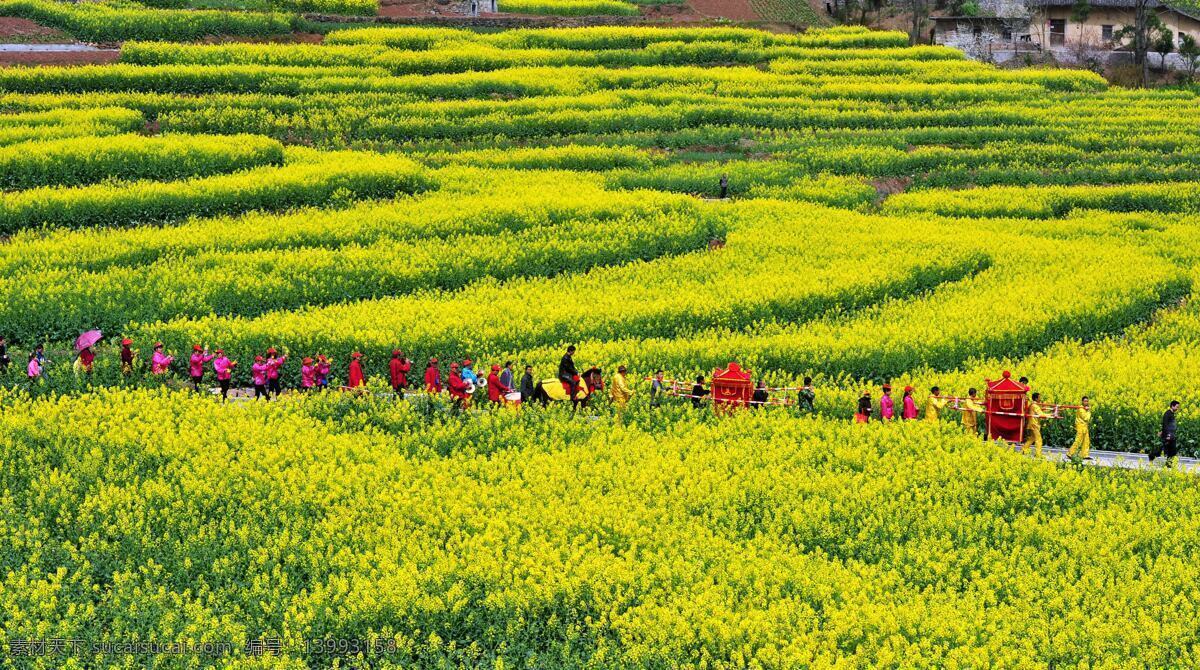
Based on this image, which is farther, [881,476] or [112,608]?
[881,476]

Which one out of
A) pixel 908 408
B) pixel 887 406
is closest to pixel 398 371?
pixel 887 406

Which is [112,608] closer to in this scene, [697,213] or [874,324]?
[874,324]

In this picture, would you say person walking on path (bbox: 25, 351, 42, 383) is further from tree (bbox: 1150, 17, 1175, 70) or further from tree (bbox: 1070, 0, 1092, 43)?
tree (bbox: 1070, 0, 1092, 43)

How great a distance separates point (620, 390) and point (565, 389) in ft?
3.65

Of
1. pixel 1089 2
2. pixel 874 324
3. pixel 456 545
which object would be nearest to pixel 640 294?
pixel 874 324

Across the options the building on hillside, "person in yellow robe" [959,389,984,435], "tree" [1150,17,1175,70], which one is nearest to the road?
"person in yellow robe" [959,389,984,435]

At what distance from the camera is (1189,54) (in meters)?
76.6

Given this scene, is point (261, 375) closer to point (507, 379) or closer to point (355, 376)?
point (355, 376)

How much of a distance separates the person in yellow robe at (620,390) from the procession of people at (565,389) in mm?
20

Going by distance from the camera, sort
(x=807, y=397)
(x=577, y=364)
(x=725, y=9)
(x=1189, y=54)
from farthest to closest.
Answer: (x=725, y=9) → (x=1189, y=54) → (x=577, y=364) → (x=807, y=397)

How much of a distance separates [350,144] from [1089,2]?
53434mm

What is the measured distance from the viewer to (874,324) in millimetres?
30781

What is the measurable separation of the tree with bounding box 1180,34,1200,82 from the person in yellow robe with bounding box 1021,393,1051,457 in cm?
6029

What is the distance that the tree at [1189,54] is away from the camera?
248 feet
